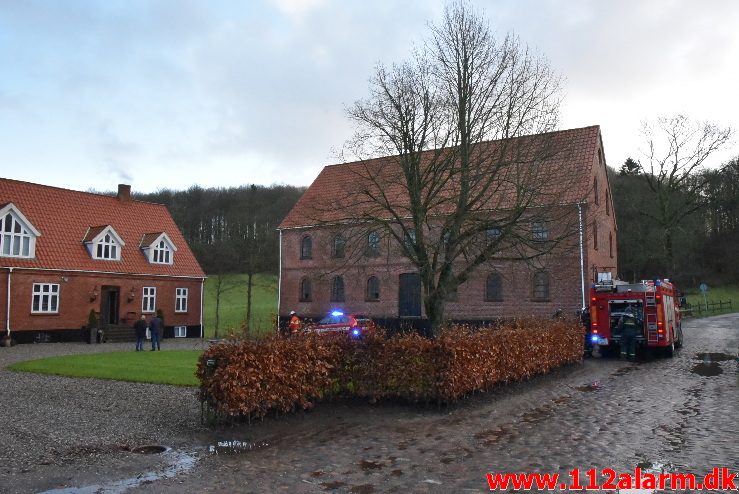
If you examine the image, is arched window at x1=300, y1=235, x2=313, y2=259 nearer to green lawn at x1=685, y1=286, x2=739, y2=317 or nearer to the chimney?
the chimney

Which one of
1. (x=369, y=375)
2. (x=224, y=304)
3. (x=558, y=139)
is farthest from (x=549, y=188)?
(x=224, y=304)

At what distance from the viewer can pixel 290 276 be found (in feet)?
134

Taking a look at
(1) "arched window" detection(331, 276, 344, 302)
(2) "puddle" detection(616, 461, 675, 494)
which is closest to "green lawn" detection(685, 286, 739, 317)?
(1) "arched window" detection(331, 276, 344, 302)

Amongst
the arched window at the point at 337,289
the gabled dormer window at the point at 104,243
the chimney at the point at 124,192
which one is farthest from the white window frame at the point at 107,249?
the arched window at the point at 337,289

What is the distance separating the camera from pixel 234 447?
8.67m

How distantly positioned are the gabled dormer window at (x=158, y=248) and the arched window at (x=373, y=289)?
12.4m

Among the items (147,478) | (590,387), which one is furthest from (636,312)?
(147,478)

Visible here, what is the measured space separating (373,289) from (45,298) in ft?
61.1

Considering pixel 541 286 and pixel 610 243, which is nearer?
pixel 541 286

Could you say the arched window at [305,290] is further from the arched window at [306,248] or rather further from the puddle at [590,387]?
the puddle at [590,387]

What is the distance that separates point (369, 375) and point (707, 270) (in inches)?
2483

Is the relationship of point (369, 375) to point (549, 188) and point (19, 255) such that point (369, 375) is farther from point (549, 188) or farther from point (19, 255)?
point (19, 255)

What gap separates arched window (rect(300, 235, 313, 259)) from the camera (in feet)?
132

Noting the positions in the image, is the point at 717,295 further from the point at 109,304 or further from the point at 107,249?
the point at 107,249
